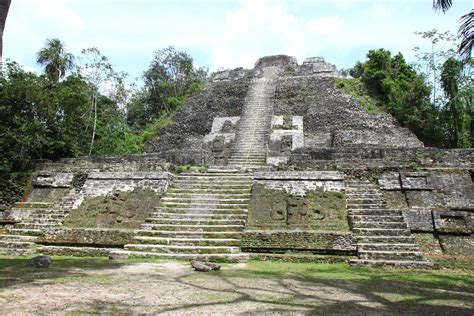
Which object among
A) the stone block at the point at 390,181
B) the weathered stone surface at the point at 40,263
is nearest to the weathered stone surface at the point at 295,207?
the stone block at the point at 390,181

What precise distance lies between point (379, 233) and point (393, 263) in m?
0.84

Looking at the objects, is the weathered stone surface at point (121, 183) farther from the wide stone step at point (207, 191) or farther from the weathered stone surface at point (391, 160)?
the weathered stone surface at point (391, 160)

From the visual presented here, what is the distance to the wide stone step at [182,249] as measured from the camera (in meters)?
7.39

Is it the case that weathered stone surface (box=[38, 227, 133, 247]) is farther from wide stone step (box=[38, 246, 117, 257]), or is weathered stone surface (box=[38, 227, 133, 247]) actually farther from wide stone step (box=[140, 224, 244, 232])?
wide stone step (box=[140, 224, 244, 232])

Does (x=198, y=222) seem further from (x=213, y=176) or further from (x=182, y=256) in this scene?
(x=213, y=176)

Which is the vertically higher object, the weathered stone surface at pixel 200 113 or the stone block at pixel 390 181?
the weathered stone surface at pixel 200 113

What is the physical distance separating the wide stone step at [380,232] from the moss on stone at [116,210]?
4.39 meters

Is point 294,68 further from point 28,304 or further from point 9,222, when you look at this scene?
point 28,304

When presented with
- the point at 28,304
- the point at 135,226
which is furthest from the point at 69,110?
the point at 28,304

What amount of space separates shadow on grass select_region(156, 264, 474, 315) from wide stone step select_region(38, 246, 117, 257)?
280 centimetres

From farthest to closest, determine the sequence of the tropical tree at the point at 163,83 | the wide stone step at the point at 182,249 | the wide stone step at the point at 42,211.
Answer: the tropical tree at the point at 163,83
the wide stone step at the point at 42,211
the wide stone step at the point at 182,249

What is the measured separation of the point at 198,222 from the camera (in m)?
8.40

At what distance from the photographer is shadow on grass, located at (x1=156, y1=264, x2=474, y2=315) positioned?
402 cm

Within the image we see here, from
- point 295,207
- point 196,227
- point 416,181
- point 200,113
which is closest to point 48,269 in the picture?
point 196,227
